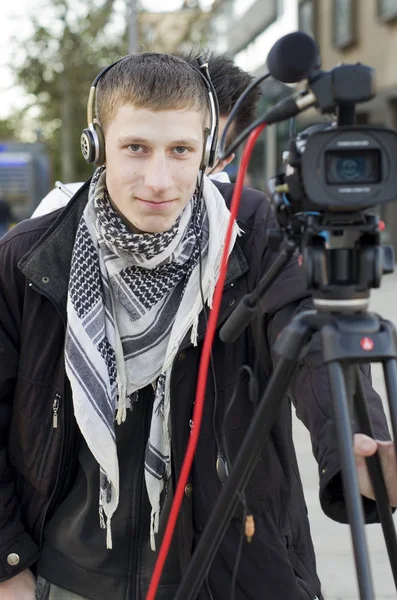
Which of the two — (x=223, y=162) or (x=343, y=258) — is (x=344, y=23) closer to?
(x=223, y=162)

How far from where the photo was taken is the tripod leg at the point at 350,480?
137 centimetres

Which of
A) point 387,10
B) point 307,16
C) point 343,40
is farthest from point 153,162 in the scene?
point 307,16

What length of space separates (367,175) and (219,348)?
85 cm

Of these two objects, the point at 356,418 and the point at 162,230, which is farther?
the point at 162,230

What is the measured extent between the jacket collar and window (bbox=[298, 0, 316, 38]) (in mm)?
23609

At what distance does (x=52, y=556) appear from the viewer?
230 cm

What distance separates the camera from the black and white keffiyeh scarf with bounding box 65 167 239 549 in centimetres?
214

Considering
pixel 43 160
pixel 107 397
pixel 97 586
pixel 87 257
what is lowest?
pixel 43 160

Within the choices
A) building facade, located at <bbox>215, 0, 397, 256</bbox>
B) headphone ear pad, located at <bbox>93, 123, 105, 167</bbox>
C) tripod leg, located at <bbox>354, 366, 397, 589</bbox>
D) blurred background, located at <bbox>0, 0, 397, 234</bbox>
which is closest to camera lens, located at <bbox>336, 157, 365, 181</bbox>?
tripod leg, located at <bbox>354, 366, 397, 589</bbox>

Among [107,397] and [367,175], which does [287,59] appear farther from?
[107,397]

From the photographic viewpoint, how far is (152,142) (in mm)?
2055

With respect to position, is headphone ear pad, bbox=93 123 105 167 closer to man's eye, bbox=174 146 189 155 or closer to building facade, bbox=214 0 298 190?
man's eye, bbox=174 146 189 155

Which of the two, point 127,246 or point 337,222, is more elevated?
point 337,222

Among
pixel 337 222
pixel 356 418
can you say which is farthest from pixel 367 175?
pixel 356 418
